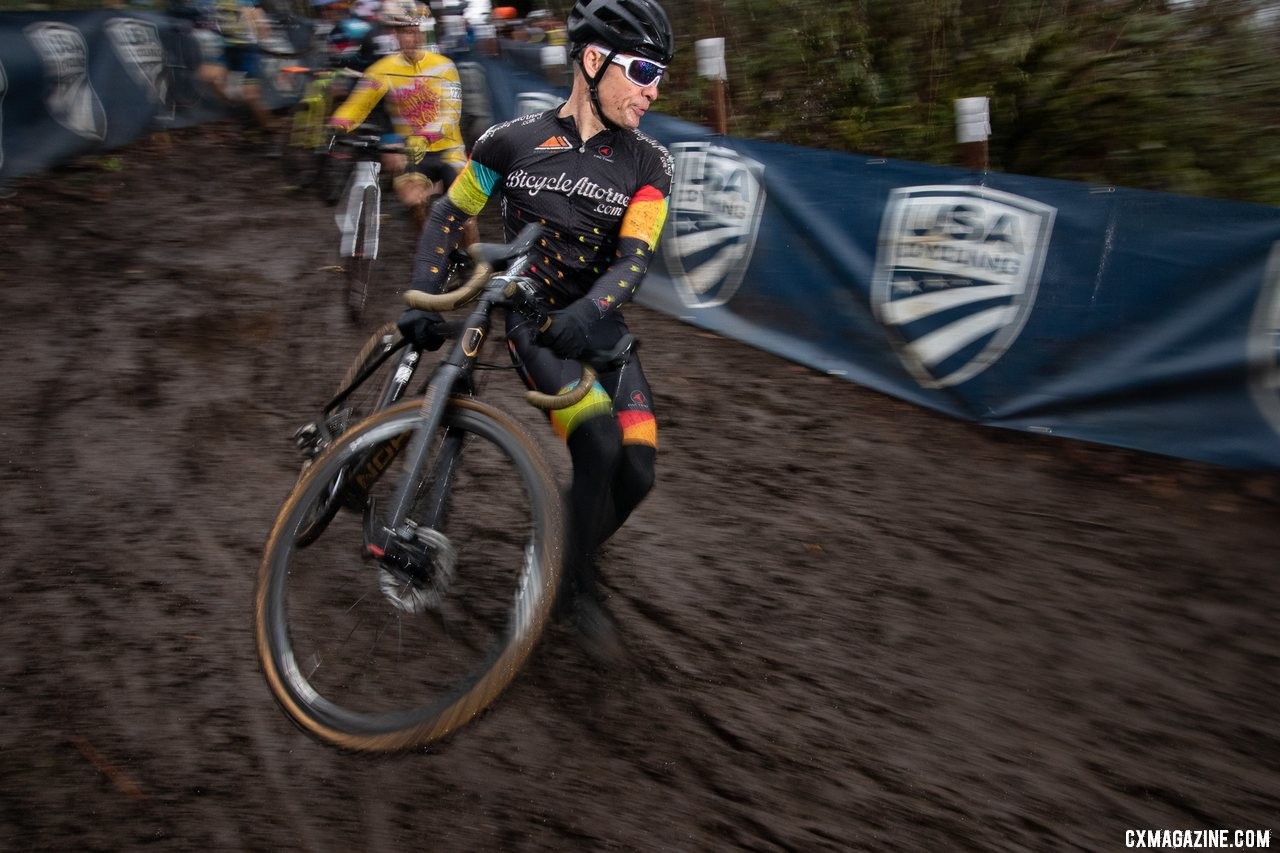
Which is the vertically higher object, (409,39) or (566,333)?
(409,39)

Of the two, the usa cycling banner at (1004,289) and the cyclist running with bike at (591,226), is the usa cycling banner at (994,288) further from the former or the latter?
the cyclist running with bike at (591,226)

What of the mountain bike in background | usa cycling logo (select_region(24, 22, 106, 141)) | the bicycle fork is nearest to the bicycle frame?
the bicycle fork

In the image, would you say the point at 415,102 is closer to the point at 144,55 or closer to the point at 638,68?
the point at 638,68

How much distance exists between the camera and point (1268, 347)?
514 cm

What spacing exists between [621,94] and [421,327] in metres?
1.11

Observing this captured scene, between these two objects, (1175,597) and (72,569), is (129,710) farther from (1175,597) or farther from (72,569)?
(1175,597)

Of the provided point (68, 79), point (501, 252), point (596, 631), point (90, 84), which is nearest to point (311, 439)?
point (501, 252)

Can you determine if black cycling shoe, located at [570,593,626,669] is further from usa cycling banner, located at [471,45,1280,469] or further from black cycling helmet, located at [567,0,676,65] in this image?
usa cycling banner, located at [471,45,1280,469]

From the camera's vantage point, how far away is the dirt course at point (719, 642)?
10.1 ft

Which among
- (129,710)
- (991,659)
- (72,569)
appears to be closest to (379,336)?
(129,710)

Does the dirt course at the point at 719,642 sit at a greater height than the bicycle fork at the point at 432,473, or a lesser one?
lesser

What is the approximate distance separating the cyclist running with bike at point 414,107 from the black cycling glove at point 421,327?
5225 mm

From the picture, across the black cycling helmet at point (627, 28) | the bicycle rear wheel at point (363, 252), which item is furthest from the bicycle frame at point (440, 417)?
the bicycle rear wheel at point (363, 252)

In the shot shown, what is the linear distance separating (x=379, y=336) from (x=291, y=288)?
544 centimetres
